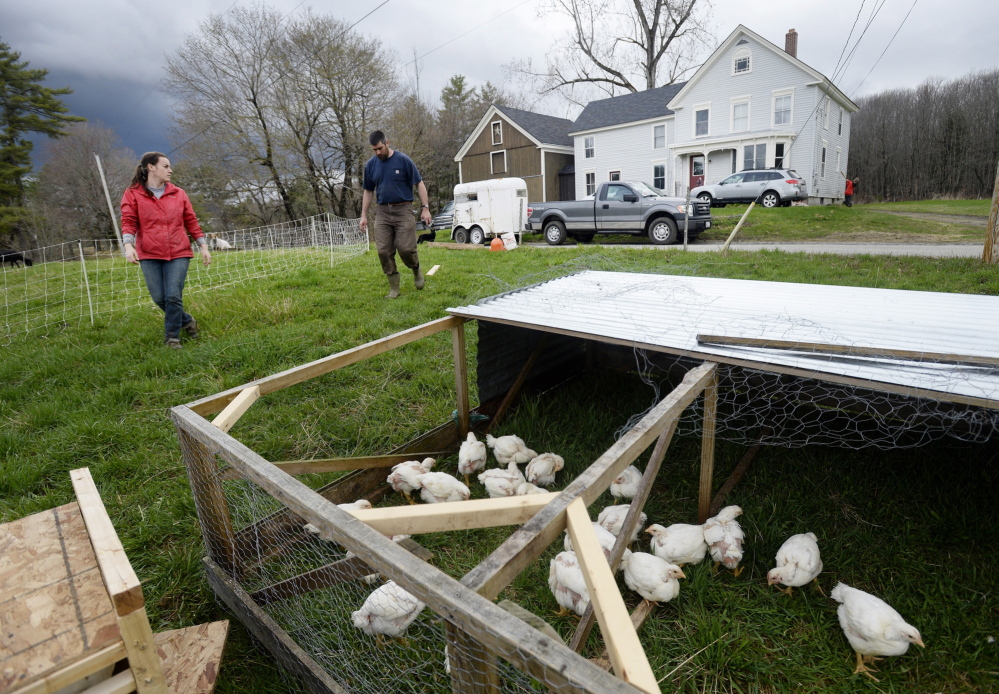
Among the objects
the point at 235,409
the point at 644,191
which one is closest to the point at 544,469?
the point at 235,409

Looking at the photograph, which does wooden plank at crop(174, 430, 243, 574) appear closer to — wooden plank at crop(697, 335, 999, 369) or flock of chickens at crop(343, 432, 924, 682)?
flock of chickens at crop(343, 432, 924, 682)

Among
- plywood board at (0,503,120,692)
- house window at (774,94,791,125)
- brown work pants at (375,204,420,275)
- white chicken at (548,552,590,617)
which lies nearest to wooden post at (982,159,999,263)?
brown work pants at (375,204,420,275)

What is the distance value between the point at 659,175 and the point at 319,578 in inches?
1080

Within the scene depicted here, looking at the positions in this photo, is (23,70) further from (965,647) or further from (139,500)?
(965,647)

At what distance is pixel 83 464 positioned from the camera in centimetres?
338

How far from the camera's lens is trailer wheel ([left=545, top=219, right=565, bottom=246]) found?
14555 millimetres

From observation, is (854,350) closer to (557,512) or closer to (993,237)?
(557,512)

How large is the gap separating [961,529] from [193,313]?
681cm

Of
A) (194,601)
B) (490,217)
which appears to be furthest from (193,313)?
(490,217)

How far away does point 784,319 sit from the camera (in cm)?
308

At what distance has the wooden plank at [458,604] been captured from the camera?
93 cm

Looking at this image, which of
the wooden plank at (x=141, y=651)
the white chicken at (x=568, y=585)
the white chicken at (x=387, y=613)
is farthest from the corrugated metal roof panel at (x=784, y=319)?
the wooden plank at (x=141, y=651)

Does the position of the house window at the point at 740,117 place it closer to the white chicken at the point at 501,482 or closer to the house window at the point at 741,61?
the house window at the point at 741,61

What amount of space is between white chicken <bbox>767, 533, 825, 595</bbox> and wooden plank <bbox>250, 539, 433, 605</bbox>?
1523 mm
